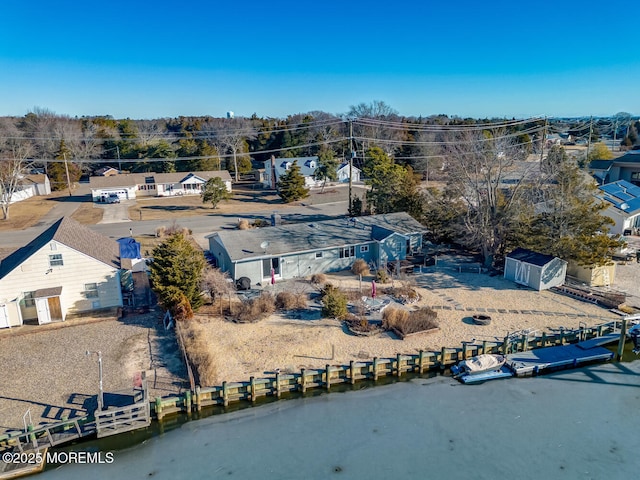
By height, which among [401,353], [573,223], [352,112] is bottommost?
[401,353]

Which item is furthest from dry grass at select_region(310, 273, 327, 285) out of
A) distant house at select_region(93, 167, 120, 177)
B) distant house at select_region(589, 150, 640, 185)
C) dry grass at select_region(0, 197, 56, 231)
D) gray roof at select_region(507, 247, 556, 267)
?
distant house at select_region(93, 167, 120, 177)

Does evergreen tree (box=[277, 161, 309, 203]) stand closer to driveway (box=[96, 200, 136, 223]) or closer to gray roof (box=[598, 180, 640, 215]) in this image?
driveway (box=[96, 200, 136, 223])

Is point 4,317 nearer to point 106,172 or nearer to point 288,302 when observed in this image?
point 288,302

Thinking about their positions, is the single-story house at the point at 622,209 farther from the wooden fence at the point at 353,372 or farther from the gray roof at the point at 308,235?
the wooden fence at the point at 353,372

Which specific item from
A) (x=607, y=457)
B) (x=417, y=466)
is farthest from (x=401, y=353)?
(x=607, y=457)

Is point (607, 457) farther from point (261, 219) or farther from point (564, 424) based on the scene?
point (261, 219)

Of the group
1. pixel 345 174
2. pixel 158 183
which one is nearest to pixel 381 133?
pixel 345 174
